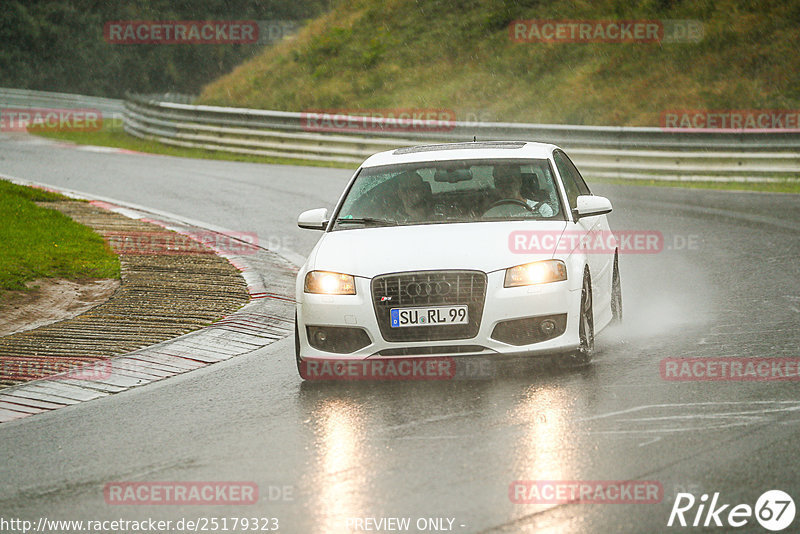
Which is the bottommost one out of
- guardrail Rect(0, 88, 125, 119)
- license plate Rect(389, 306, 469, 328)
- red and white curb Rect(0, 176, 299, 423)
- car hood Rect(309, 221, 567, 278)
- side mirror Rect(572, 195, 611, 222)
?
red and white curb Rect(0, 176, 299, 423)

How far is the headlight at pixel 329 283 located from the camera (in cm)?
793

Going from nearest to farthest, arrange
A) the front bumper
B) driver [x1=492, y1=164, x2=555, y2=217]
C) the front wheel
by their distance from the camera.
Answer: the front bumper
the front wheel
driver [x1=492, y1=164, x2=555, y2=217]

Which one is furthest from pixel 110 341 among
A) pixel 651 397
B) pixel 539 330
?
pixel 651 397

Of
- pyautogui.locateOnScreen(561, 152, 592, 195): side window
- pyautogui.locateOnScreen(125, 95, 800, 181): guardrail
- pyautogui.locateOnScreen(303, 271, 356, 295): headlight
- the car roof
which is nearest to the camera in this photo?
pyautogui.locateOnScreen(303, 271, 356, 295): headlight

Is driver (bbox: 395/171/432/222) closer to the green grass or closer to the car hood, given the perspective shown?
the car hood

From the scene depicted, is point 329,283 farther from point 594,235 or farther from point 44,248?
point 44,248

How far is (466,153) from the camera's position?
9367 millimetres

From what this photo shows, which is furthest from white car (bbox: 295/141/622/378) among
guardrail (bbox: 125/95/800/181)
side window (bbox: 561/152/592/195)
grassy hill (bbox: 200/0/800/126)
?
grassy hill (bbox: 200/0/800/126)

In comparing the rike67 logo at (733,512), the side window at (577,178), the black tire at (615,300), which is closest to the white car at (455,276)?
the black tire at (615,300)

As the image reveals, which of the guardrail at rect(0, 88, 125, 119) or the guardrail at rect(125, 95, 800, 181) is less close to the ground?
the guardrail at rect(0, 88, 125, 119)

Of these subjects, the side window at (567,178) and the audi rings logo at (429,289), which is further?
the side window at (567,178)

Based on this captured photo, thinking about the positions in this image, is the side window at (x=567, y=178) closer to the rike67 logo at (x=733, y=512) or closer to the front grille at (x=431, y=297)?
the front grille at (x=431, y=297)

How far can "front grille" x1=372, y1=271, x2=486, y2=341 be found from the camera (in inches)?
304

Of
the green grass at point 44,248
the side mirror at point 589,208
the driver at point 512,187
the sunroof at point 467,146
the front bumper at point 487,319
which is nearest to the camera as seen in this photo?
the front bumper at point 487,319
